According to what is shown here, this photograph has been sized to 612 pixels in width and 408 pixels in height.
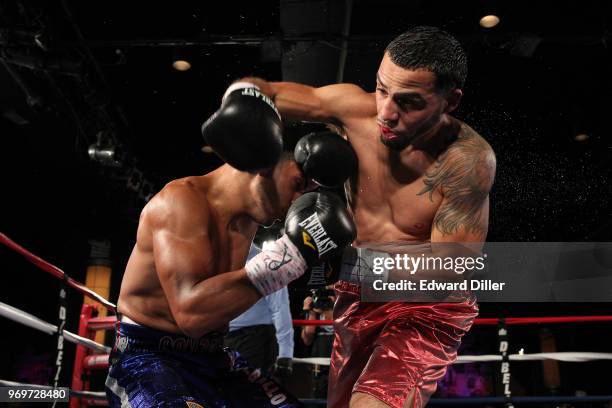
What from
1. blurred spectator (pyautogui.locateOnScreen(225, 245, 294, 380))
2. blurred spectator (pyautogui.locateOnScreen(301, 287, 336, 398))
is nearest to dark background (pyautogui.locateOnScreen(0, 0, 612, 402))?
blurred spectator (pyautogui.locateOnScreen(301, 287, 336, 398))

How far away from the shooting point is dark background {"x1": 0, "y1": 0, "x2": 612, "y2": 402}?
4547mm

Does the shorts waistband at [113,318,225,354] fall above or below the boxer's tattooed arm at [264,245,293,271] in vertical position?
below

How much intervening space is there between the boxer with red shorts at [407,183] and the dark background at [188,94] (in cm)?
231

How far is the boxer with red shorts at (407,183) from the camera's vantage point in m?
1.70

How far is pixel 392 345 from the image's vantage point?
5.45 feet

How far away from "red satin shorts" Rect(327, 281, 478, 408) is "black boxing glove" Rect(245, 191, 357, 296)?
0.33 m

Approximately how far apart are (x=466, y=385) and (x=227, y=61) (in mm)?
6692

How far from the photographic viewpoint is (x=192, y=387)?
165 centimetres

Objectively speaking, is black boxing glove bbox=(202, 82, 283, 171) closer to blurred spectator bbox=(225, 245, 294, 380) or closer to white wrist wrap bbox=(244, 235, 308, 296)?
white wrist wrap bbox=(244, 235, 308, 296)

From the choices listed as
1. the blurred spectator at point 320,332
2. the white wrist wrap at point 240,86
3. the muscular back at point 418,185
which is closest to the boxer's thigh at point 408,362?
the muscular back at point 418,185

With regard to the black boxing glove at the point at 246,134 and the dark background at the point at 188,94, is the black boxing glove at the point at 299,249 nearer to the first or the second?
the black boxing glove at the point at 246,134

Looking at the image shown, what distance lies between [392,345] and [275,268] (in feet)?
1.36

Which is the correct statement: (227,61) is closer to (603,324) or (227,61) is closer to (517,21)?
(517,21)

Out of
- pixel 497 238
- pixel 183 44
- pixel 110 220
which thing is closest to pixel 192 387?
pixel 183 44
